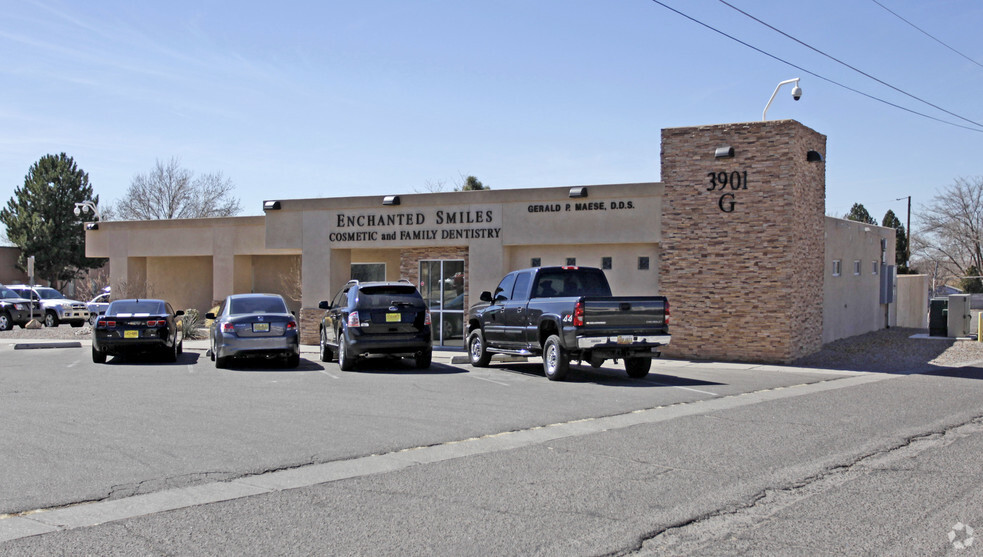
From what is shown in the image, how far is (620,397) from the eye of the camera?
515 inches

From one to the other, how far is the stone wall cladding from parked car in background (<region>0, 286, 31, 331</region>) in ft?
51.9

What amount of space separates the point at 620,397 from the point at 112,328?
38.4 feet

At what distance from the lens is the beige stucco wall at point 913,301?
3188 cm

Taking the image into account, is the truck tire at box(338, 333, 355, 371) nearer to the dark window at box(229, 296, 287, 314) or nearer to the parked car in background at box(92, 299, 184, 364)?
the dark window at box(229, 296, 287, 314)

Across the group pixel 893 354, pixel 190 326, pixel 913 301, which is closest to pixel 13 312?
pixel 190 326

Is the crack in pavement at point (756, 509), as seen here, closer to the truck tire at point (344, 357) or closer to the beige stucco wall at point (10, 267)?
the truck tire at point (344, 357)

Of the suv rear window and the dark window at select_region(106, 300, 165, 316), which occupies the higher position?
the suv rear window

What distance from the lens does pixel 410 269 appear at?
941 inches

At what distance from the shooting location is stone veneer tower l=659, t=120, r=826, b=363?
1917cm

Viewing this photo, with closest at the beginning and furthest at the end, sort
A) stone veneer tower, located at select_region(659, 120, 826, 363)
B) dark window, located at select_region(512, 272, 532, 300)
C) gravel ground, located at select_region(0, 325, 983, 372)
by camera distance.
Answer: dark window, located at select_region(512, 272, 532, 300)
gravel ground, located at select_region(0, 325, 983, 372)
stone veneer tower, located at select_region(659, 120, 826, 363)

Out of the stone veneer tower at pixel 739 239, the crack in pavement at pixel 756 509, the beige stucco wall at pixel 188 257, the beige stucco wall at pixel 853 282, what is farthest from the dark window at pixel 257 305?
the beige stucco wall at pixel 188 257

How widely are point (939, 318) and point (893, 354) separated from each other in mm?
5864

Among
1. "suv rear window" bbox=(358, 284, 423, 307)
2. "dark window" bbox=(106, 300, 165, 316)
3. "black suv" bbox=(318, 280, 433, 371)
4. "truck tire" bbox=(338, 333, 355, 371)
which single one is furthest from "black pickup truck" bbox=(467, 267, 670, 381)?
"dark window" bbox=(106, 300, 165, 316)

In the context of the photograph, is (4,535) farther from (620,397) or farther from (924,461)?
(620,397)
